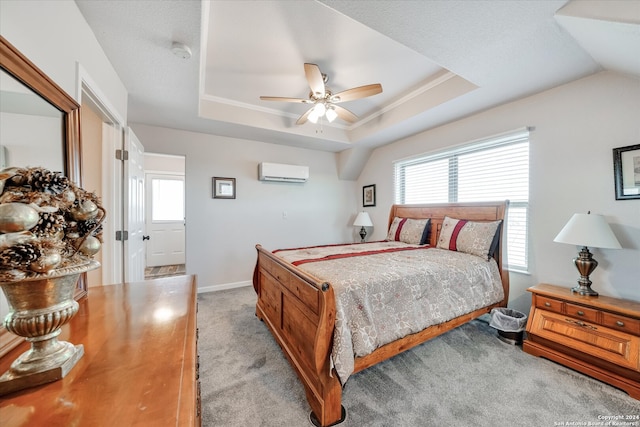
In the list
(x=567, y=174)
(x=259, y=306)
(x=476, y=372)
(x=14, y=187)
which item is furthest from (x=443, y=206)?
(x=14, y=187)

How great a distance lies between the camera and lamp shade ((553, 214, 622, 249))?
185 cm

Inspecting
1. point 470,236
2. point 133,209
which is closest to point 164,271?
point 133,209

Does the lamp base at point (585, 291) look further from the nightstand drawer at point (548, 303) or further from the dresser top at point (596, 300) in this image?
the nightstand drawer at point (548, 303)

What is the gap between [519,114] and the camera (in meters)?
2.62

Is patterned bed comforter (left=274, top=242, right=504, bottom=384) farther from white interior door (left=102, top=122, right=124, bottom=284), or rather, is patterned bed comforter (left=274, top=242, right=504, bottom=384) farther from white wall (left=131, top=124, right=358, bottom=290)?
white wall (left=131, top=124, right=358, bottom=290)

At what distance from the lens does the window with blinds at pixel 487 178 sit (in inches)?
104

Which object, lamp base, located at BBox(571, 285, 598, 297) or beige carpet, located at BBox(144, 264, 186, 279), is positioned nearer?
lamp base, located at BBox(571, 285, 598, 297)

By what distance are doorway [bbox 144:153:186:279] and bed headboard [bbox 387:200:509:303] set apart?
468 cm

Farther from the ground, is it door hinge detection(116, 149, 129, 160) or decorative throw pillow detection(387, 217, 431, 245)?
door hinge detection(116, 149, 129, 160)

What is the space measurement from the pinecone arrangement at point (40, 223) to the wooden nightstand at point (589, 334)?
10.0ft

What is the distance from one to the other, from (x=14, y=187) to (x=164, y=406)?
629 mm

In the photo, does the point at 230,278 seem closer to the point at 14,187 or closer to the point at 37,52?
the point at 37,52

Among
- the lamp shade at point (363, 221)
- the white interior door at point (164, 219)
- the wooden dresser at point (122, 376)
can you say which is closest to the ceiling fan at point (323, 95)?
the wooden dresser at point (122, 376)

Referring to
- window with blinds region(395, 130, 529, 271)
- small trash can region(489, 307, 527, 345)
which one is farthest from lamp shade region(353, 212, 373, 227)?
small trash can region(489, 307, 527, 345)
